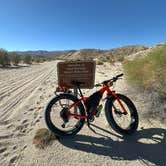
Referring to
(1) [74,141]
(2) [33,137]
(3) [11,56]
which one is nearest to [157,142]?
(1) [74,141]

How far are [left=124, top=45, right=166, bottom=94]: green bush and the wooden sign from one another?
2883 mm

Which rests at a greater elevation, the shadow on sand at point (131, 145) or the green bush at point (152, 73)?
the green bush at point (152, 73)

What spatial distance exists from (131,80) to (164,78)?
1647 mm

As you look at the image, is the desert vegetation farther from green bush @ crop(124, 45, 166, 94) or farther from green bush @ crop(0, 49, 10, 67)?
green bush @ crop(0, 49, 10, 67)

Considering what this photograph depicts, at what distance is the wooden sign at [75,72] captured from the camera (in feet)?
12.3

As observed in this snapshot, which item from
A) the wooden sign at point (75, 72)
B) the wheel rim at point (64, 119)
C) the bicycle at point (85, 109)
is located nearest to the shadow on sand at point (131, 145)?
the bicycle at point (85, 109)

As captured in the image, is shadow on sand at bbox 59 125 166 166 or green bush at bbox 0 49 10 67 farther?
green bush at bbox 0 49 10 67

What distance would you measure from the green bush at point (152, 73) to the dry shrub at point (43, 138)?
379 centimetres

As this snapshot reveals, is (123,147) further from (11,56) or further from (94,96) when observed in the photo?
(11,56)

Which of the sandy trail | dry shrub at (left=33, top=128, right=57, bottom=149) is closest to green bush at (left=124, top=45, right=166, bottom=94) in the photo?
the sandy trail

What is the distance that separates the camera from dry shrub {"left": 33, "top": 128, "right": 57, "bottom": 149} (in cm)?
326

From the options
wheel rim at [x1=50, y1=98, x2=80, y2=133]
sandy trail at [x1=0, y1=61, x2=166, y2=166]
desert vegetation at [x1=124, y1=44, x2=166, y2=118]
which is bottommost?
sandy trail at [x1=0, y1=61, x2=166, y2=166]

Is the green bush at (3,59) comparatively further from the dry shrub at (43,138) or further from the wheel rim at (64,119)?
the dry shrub at (43,138)

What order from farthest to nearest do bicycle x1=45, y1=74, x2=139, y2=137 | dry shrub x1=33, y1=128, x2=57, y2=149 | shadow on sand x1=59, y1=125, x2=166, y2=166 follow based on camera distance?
bicycle x1=45, y1=74, x2=139, y2=137 < dry shrub x1=33, y1=128, x2=57, y2=149 < shadow on sand x1=59, y1=125, x2=166, y2=166
